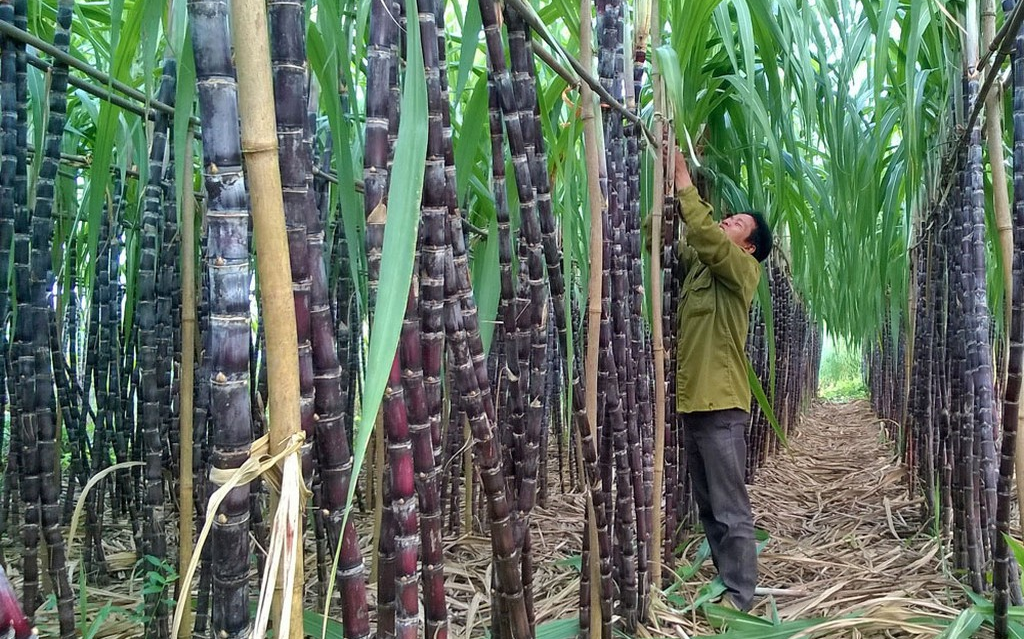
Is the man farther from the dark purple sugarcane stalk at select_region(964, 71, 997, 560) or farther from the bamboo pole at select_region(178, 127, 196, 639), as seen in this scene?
the bamboo pole at select_region(178, 127, 196, 639)

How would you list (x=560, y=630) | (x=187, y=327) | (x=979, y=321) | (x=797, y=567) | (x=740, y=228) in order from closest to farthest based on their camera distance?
(x=187, y=327), (x=560, y=630), (x=979, y=321), (x=740, y=228), (x=797, y=567)

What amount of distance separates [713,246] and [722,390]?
12.7 inches

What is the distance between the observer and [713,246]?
1.51m

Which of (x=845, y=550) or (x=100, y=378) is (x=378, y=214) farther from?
(x=845, y=550)

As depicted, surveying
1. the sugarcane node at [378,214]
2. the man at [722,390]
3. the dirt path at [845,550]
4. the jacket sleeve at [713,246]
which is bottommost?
the dirt path at [845,550]

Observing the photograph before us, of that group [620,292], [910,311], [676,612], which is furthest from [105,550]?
[910,311]

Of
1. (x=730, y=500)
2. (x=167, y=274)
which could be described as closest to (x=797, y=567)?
(x=730, y=500)

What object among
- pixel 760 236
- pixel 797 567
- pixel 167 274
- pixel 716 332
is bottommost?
pixel 797 567

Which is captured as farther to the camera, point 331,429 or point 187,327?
point 187,327

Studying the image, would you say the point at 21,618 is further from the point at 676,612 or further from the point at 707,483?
→ the point at 707,483

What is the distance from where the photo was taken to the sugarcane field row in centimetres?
42

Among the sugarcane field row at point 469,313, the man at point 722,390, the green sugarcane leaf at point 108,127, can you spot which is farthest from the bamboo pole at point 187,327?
the man at point 722,390

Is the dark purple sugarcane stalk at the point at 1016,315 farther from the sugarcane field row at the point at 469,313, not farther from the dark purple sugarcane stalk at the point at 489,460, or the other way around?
the dark purple sugarcane stalk at the point at 489,460

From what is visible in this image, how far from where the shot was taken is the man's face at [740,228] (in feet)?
5.57
